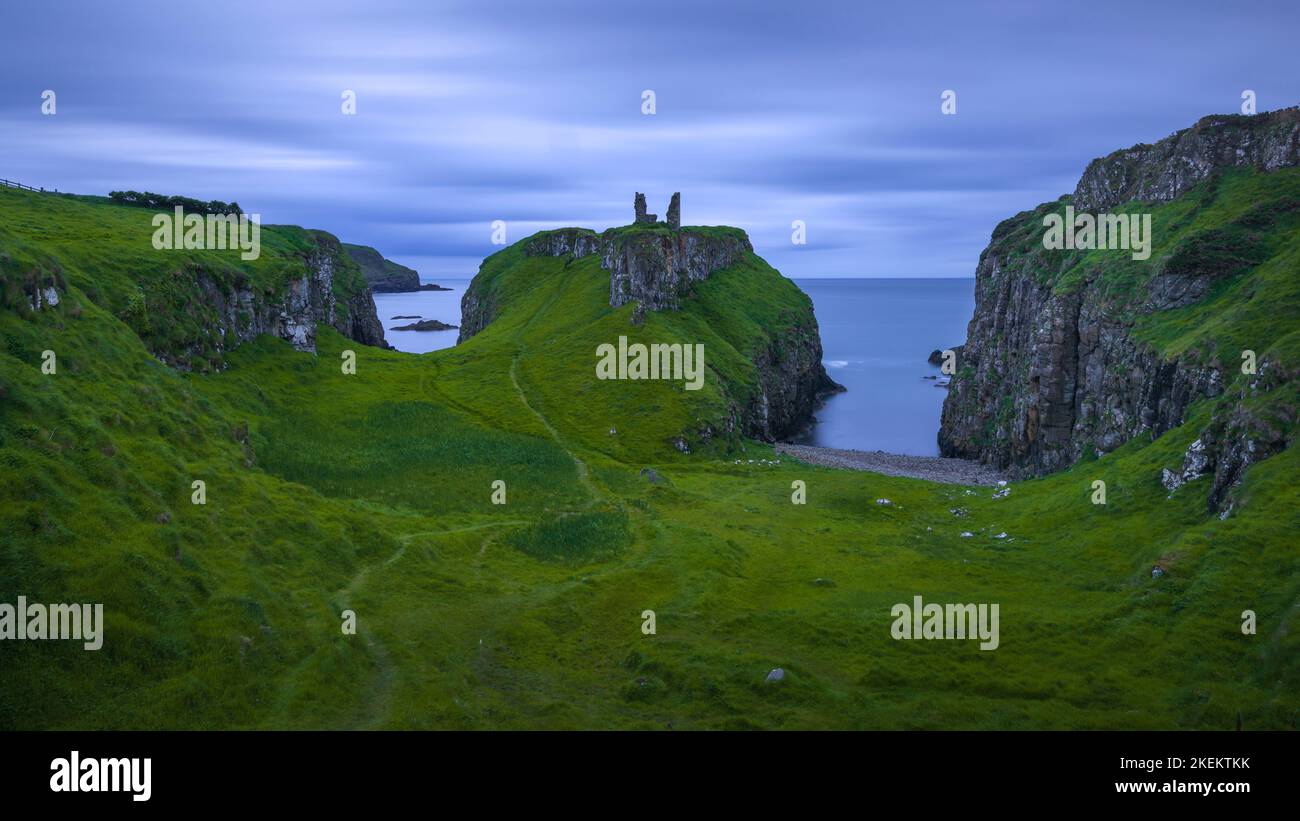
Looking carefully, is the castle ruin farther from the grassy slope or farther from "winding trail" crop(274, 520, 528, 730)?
"winding trail" crop(274, 520, 528, 730)

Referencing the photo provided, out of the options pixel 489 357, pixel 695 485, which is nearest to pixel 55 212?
pixel 489 357

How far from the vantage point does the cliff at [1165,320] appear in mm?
60062

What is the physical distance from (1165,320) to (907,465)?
44.4m

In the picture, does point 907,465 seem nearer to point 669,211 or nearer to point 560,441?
point 560,441

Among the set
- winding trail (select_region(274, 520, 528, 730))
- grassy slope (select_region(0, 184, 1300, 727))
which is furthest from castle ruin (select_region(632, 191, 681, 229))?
winding trail (select_region(274, 520, 528, 730))

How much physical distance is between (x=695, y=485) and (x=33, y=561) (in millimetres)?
63061

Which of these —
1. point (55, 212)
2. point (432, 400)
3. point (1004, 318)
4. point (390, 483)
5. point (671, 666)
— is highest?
point (55, 212)

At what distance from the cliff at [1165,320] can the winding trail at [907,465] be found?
13.9 ft

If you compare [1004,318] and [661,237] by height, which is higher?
[661,237]

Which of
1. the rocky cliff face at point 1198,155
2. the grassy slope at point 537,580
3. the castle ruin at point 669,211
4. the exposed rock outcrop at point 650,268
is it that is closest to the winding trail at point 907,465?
the grassy slope at point 537,580

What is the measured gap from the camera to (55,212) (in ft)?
324

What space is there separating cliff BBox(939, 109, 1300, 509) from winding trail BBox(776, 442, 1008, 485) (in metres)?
4.23

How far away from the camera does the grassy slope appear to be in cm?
3262

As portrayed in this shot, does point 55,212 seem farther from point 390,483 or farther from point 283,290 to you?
point 390,483
